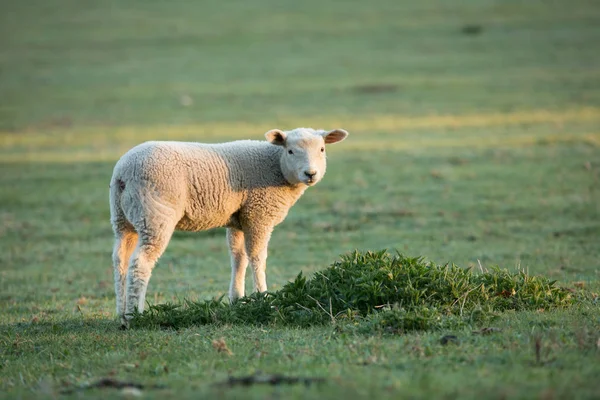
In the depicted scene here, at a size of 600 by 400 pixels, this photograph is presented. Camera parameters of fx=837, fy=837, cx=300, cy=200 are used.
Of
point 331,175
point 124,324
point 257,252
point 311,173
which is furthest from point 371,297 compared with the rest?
point 331,175

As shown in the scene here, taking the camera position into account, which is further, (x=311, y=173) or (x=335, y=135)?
(x=335, y=135)

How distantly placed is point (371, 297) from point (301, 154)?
7.86ft

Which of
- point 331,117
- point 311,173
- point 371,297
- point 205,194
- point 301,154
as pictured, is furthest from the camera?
point 331,117

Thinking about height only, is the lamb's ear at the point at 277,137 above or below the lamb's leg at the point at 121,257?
above

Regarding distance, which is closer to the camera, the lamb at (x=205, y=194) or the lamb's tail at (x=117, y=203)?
the lamb at (x=205, y=194)

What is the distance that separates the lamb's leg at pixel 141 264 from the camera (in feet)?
30.8

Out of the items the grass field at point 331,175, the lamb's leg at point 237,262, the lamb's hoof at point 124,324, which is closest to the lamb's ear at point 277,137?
the lamb's leg at point 237,262

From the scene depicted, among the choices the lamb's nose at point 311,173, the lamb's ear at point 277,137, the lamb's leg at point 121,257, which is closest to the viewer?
the lamb's leg at point 121,257

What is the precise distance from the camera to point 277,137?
10539 millimetres

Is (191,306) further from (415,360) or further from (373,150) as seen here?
(373,150)

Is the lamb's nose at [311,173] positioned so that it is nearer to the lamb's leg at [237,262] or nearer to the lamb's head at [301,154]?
the lamb's head at [301,154]

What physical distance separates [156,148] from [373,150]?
51.8 ft

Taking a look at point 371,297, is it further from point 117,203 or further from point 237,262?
point 117,203

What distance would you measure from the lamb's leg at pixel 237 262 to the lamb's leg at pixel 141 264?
148cm
